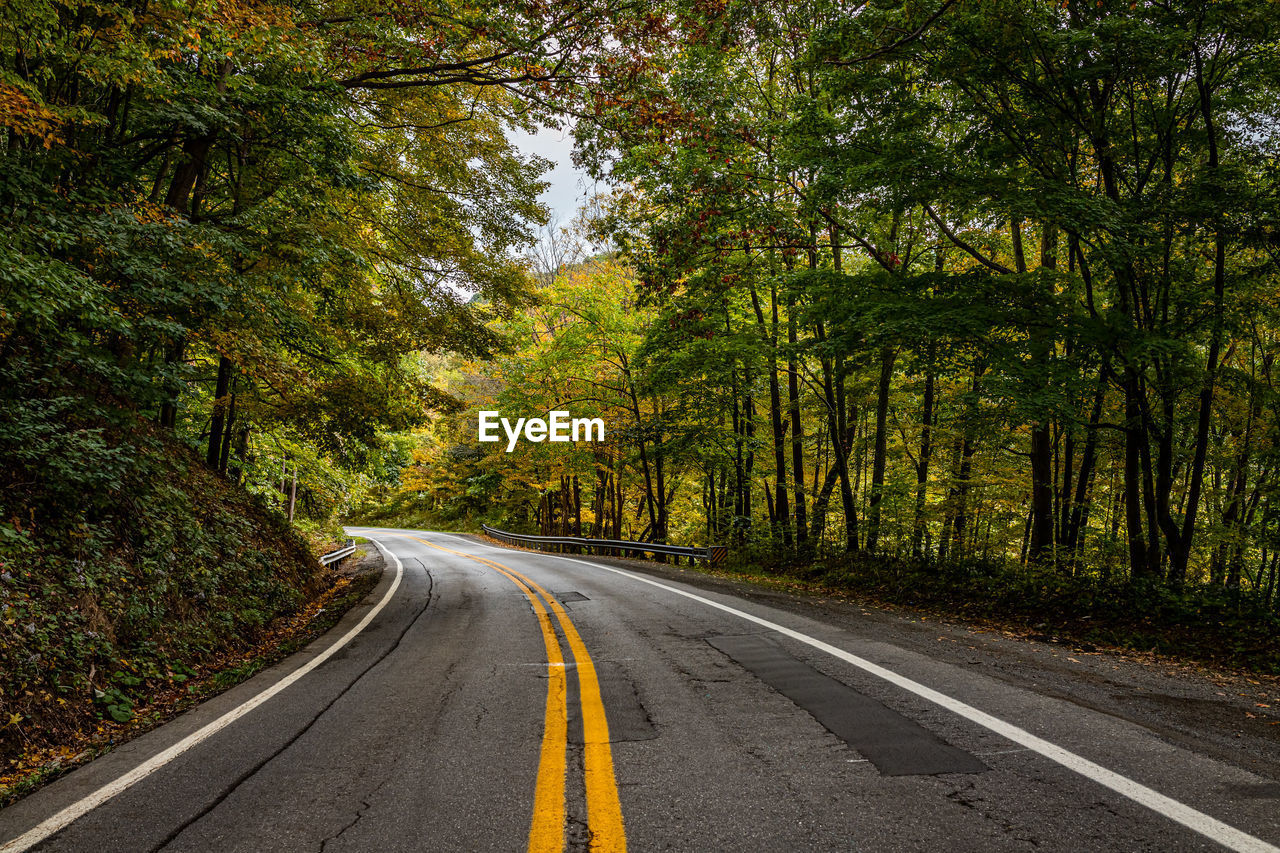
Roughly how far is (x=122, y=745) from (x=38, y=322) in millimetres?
3486

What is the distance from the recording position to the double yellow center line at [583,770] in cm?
231

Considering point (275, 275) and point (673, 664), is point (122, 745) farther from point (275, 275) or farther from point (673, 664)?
point (275, 275)

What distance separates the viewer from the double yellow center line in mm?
2312

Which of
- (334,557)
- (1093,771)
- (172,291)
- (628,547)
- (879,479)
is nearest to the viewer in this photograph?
(1093,771)

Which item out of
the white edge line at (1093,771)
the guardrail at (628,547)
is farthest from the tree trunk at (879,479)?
the white edge line at (1093,771)

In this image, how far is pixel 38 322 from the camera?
466cm

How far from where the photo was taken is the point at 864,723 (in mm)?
3381

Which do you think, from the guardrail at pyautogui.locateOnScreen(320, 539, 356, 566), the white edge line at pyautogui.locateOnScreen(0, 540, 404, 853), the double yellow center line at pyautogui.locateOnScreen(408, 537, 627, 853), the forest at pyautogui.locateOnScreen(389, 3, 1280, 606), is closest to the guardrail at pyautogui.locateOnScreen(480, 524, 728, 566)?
the forest at pyautogui.locateOnScreen(389, 3, 1280, 606)

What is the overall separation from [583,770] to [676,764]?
481 mm

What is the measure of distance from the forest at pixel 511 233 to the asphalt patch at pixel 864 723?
4.54 metres

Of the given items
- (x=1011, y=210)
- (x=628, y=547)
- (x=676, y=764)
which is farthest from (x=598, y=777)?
(x=628, y=547)

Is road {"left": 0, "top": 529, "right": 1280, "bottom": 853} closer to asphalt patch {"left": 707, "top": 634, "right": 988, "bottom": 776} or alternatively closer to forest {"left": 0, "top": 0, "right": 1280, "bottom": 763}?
asphalt patch {"left": 707, "top": 634, "right": 988, "bottom": 776}

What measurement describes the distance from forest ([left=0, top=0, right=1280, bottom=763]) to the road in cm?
182

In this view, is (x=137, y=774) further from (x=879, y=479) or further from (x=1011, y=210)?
(x=879, y=479)
